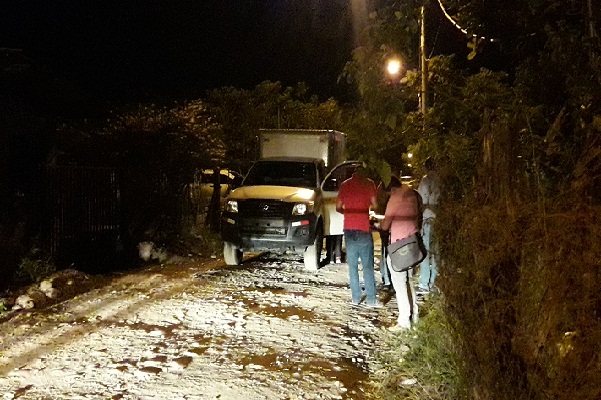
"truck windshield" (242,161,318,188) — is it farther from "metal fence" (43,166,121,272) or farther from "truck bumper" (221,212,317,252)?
"metal fence" (43,166,121,272)

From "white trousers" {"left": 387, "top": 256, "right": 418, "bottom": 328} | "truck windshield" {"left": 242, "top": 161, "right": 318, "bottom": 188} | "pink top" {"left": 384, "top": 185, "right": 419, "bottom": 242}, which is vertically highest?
"truck windshield" {"left": 242, "top": 161, "right": 318, "bottom": 188}

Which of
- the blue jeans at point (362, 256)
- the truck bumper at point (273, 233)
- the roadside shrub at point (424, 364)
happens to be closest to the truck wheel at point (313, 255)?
the truck bumper at point (273, 233)

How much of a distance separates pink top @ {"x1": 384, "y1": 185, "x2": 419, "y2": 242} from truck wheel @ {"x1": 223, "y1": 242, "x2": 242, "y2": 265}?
4777 mm

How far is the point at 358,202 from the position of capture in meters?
8.11

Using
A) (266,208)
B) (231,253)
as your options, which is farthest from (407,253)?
(231,253)

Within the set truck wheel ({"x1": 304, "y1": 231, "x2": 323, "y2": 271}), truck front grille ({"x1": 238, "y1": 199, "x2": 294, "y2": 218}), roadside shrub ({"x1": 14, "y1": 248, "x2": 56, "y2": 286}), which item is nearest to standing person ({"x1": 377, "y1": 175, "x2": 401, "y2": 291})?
truck wheel ({"x1": 304, "y1": 231, "x2": 323, "y2": 271})

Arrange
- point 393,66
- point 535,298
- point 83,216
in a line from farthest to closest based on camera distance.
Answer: point 83,216
point 393,66
point 535,298

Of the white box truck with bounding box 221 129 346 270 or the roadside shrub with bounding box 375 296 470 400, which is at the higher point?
the white box truck with bounding box 221 129 346 270

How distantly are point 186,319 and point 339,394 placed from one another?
2903mm

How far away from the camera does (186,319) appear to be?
7570mm

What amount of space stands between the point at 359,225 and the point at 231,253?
395 cm

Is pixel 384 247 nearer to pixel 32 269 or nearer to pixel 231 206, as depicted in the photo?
pixel 231 206

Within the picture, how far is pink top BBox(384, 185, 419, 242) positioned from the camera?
693 cm

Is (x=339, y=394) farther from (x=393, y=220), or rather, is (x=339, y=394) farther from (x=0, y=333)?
(x=0, y=333)
